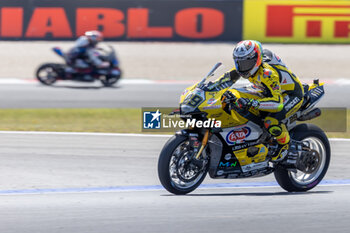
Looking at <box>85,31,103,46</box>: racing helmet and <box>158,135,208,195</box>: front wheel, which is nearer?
<box>158,135,208,195</box>: front wheel

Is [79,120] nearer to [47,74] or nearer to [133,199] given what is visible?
[47,74]

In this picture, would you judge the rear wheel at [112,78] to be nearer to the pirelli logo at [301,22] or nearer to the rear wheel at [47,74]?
the rear wheel at [47,74]

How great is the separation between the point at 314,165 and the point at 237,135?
108cm

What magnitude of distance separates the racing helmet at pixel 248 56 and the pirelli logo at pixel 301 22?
1700 centimetres

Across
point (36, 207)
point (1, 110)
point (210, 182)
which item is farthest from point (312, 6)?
point (36, 207)

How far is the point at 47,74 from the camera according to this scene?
708 inches

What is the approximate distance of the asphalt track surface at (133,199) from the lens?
226 inches

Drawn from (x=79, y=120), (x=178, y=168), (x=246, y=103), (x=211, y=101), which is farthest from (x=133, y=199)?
(x=79, y=120)

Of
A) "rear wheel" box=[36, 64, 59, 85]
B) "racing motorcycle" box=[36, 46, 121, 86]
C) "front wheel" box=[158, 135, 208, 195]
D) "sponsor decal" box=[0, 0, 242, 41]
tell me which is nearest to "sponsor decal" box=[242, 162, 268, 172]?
"front wheel" box=[158, 135, 208, 195]

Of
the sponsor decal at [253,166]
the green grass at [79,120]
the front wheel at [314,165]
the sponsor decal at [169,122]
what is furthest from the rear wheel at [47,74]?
the sponsor decal at [253,166]

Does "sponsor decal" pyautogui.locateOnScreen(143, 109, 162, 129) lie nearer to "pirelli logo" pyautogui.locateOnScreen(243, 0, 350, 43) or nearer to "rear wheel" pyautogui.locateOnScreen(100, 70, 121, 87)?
"rear wheel" pyautogui.locateOnScreen(100, 70, 121, 87)

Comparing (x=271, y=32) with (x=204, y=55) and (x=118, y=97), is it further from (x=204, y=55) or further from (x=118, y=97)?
(x=118, y=97)

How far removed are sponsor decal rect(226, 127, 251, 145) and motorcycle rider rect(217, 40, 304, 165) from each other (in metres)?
0.21

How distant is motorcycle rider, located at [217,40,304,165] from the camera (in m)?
6.62
